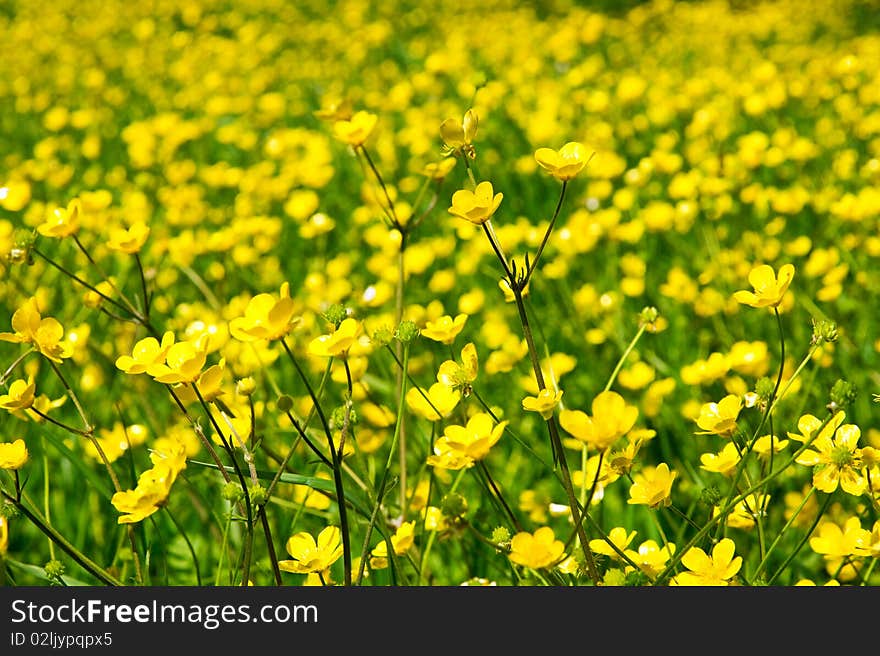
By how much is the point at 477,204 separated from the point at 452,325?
21 centimetres

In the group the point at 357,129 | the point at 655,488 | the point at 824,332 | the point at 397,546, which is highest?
the point at 357,129

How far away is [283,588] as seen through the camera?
92 cm

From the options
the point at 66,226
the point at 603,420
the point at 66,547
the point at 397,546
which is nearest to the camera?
the point at 603,420

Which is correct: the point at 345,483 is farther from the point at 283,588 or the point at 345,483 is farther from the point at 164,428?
the point at 164,428

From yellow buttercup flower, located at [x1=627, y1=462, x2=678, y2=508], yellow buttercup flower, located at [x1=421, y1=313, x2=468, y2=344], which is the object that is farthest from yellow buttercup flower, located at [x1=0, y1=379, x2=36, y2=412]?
yellow buttercup flower, located at [x1=627, y1=462, x2=678, y2=508]

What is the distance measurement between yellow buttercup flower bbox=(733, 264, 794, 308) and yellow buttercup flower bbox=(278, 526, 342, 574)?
0.53m

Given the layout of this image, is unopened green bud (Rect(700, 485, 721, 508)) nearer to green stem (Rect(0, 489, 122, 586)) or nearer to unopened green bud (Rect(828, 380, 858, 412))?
unopened green bud (Rect(828, 380, 858, 412))

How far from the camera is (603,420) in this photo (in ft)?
2.76

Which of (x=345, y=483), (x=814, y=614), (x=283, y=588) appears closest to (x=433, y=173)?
(x=345, y=483)

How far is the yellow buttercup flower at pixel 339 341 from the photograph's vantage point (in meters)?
0.96

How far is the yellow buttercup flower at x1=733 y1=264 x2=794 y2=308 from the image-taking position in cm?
101

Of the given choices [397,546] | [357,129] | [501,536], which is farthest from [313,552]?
[357,129]

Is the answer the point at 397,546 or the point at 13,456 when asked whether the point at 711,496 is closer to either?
the point at 397,546

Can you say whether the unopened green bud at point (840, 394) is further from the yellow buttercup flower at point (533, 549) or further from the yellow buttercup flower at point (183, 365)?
the yellow buttercup flower at point (183, 365)
